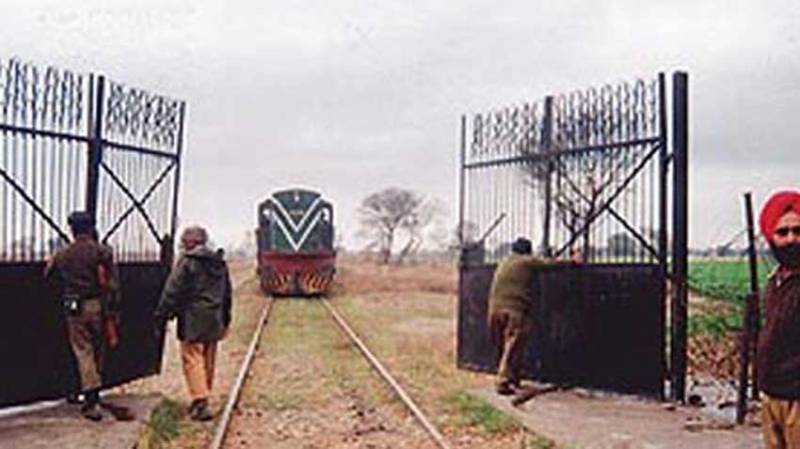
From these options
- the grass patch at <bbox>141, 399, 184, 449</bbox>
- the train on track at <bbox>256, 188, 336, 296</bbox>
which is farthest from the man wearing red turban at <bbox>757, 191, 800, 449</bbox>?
the train on track at <bbox>256, 188, 336, 296</bbox>

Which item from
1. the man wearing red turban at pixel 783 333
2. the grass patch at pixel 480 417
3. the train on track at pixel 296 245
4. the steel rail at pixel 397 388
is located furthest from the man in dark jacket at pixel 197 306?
the train on track at pixel 296 245

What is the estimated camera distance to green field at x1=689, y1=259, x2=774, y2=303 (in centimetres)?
1314

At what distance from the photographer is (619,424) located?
Result: 10211mm

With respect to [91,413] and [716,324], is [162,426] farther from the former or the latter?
[716,324]

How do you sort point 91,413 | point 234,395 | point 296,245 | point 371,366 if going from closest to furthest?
point 91,413 → point 234,395 → point 371,366 → point 296,245

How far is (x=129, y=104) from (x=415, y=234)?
87.7 metres

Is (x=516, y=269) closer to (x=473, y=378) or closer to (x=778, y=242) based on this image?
(x=473, y=378)

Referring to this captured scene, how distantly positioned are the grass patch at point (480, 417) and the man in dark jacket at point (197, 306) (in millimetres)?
2613

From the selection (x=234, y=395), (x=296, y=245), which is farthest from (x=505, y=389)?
(x=296, y=245)

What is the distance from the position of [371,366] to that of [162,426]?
5954mm

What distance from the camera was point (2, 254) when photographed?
988cm

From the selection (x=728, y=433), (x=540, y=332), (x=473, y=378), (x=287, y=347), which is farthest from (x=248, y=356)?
(x=728, y=433)

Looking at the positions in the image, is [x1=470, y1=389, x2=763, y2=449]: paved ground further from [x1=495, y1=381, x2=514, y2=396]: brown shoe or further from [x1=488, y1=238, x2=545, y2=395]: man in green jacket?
[x1=488, y1=238, x2=545, y2=395]: man in green jacket

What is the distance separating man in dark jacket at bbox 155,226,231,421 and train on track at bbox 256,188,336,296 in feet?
77.9
